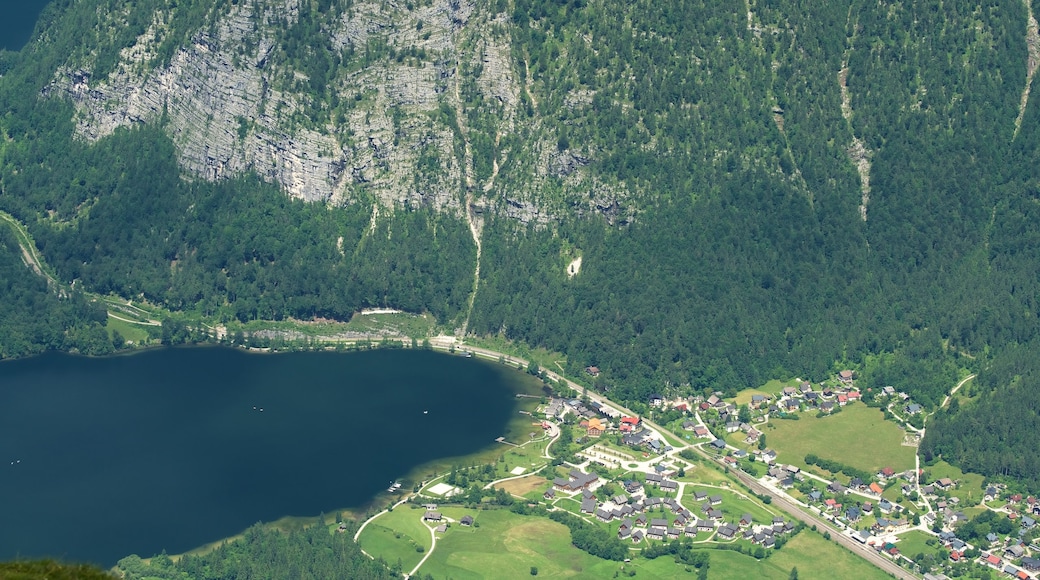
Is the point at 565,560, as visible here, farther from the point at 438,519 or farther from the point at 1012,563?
the point at 1012,563

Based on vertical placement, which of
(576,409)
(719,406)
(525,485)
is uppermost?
(719,406)

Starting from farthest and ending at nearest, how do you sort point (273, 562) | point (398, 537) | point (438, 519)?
point (438, 519)
point (398, 537)
point (273, 562)

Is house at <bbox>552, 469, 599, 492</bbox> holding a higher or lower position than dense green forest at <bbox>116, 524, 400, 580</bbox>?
higher

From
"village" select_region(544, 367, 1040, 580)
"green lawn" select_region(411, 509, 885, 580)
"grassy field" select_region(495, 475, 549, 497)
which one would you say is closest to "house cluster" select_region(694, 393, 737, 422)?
"village" select_region(544, 367, 1040, 580)

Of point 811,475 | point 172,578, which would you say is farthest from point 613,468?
point 172,578

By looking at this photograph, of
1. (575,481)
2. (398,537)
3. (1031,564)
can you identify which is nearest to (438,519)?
(398,537)

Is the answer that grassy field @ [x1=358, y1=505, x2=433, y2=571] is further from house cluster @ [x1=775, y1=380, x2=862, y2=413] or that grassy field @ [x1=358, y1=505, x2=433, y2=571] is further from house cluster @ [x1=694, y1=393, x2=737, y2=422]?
house cluster @ [x1=775, y1=380, x2=862, y2=413]
